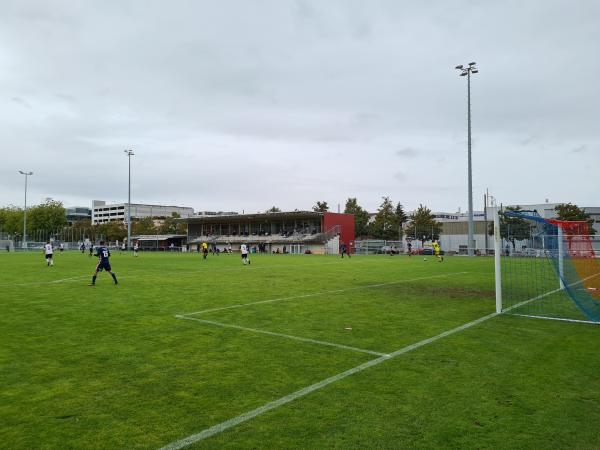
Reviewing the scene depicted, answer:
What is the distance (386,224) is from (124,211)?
12459 centimetres

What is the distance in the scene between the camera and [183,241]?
302 ft

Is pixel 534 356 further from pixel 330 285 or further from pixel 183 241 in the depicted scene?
pixel 183 241

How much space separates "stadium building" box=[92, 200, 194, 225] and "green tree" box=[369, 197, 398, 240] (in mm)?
105446

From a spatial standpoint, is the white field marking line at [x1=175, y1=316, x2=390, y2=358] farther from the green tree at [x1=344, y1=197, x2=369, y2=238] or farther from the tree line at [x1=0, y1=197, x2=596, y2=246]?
the green tree at [x1=344, y1=197, x2=369, y2=238]

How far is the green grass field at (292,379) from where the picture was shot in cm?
440

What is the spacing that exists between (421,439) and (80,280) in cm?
1849

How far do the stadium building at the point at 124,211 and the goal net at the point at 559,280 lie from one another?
526ft

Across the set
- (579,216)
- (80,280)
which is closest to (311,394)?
(80,280)

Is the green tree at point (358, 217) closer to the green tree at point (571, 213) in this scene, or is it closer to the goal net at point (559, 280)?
the green tree at point (571, 213)

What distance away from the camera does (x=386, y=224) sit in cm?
7900

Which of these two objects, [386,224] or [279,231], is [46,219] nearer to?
[279,231]

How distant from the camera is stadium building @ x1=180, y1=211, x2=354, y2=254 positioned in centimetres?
6681

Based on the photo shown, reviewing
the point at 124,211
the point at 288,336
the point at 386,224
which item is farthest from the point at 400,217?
the point at 124,211

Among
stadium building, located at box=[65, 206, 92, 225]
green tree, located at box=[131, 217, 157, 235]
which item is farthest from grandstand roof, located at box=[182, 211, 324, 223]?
stadium building, located at box=[65, 206, 92, 225]
